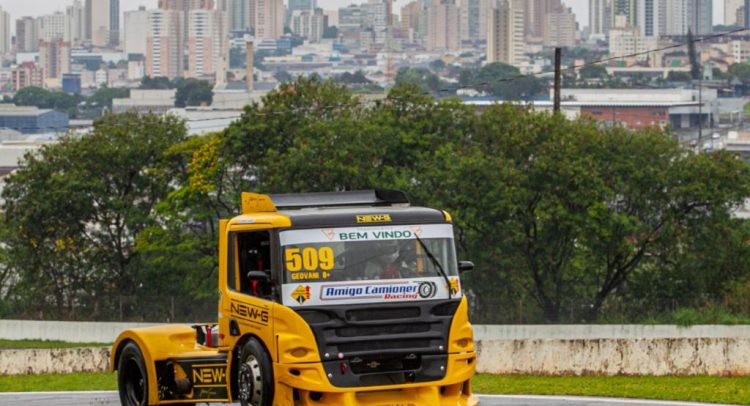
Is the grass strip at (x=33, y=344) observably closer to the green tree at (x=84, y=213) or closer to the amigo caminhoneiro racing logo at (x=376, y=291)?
the green tree at (x=84, y=213)

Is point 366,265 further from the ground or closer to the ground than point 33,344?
further from the ground

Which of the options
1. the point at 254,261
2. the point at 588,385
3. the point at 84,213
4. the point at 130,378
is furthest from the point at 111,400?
the point at 84,213

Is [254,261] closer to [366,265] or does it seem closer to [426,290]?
[366,265]

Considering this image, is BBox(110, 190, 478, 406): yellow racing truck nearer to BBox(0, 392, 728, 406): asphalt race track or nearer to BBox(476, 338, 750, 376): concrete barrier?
BBox(0, 392, 728, 406): asphalt race track

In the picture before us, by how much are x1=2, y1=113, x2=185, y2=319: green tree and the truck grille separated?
5130 centimetres

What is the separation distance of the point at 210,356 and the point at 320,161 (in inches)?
1757

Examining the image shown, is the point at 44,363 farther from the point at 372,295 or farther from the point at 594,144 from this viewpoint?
the point at 594,144

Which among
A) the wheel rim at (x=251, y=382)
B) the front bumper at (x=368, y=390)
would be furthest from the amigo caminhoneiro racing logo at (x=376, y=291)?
the wheel rim at (x=251, y=382)

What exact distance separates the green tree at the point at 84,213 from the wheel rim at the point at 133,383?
1888 inches

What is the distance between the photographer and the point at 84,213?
70.2 metres

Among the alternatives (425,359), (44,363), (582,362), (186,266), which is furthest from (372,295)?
(186,266)

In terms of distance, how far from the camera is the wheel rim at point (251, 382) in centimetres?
1773

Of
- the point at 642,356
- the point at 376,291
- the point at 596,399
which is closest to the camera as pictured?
the point at 376,291

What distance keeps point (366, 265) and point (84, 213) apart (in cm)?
5388
